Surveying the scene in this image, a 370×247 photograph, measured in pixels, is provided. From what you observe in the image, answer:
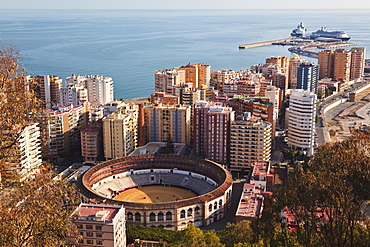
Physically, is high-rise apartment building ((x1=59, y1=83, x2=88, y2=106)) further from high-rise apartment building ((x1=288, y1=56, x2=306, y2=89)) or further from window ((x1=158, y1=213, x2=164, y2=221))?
high-rise apartment building ((x1=288, y1=56, x2=306, y2=89))

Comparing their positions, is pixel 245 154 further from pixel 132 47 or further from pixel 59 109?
pixel 132 47

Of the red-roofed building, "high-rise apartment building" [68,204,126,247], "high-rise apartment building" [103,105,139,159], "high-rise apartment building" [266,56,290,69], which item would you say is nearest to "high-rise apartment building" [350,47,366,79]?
"high-rise apartment building" [266,56,290,69]

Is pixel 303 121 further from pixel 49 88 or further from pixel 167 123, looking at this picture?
pixel 49 88

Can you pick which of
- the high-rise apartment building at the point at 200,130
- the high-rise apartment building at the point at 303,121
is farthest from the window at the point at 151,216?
the high-rise apartment building at the point at 303,121

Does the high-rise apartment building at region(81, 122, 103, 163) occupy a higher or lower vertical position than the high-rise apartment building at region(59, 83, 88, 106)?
lower

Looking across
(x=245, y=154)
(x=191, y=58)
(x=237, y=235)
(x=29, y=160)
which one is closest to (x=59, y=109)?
(x=29, y=160)

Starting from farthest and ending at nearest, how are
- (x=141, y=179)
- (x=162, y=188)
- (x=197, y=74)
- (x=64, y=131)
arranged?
(x=197, y=74) → (x=64, y=131) → (x=141, y=179) → (x=162, y=188)

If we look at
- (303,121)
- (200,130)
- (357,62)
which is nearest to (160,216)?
(200,130)
